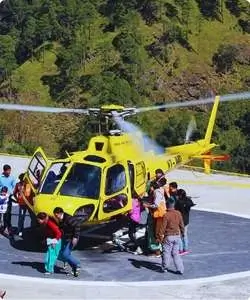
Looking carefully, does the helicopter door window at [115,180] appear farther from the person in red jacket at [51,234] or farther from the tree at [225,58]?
the tree at [225,58]

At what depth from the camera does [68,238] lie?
10.3 metres

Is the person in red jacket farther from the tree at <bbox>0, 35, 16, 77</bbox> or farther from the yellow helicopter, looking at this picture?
the tree at <bbox>0, 35, 16, 77</bbox>

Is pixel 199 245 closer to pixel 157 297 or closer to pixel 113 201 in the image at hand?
pixel 113 201

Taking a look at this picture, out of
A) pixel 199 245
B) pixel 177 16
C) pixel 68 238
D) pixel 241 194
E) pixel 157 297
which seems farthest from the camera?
pixel 177 16

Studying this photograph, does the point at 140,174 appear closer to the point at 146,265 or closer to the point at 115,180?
the point at 115,180

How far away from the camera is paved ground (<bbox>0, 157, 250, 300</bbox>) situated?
32.2 ft

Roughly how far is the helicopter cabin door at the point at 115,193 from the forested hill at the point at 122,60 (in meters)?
41.3

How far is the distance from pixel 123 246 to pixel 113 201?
92 centimetres

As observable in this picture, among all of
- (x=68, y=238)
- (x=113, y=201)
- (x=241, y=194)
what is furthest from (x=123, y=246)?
(x=241, y=194)

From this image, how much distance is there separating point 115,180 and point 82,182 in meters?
0.70

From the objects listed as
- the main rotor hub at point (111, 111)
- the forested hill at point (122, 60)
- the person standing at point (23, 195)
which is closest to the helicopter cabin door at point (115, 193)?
the main rotor hub at point (111, 111)

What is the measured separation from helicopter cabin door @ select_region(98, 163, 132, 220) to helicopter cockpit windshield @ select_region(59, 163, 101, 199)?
0.53 ft

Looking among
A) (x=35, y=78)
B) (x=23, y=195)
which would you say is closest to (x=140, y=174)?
(x=23, y=195)

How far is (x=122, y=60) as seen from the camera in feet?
213
